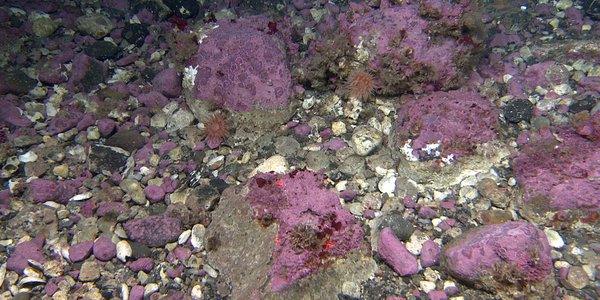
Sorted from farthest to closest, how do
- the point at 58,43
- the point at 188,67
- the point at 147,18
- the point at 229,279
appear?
the point at 147,18 < the point at 58,43 < the point at 188,67 < the point at 229,279

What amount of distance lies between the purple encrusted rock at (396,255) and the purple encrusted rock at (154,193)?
9.88 ft

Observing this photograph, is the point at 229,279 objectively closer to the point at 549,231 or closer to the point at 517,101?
the point at 549,231

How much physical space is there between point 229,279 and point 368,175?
2257 millimetres

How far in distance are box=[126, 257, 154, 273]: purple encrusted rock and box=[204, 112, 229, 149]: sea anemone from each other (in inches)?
74.2

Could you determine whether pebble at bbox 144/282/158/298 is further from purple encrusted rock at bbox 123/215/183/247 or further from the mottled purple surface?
the mottled purple surface

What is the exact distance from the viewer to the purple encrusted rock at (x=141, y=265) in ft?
13.1

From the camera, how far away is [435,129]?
452cm

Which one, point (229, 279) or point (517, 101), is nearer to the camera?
point (229, 279)

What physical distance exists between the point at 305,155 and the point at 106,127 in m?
3.27

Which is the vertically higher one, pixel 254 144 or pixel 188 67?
pixel 188 67

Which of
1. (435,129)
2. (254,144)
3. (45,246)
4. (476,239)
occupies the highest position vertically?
(435,129)

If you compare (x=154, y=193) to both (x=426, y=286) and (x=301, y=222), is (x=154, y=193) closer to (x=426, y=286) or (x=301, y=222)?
(x=301, y=222)

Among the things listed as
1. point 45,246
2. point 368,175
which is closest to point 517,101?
point 368,175

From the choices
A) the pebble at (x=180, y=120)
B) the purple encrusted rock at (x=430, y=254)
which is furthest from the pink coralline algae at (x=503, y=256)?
the pebble at (x=180, y=120)
